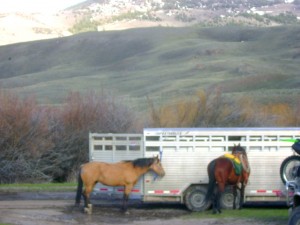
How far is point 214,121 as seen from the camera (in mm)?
35531

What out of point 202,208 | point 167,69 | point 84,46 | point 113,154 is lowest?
point 202,208

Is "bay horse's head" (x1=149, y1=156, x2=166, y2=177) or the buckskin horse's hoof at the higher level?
"bay horse's head" (x1=149, y1=156, x2=166, y2=177)

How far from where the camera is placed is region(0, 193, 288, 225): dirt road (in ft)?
58.6

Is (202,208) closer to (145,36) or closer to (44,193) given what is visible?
(44,193)

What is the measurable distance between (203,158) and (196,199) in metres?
1.02

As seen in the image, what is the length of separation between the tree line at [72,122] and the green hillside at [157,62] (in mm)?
22019

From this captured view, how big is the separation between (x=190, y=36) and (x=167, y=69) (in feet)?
132

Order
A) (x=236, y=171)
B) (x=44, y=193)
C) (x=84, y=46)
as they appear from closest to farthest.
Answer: (x=236, y=171), (x=44, y=193), (x=84, y=46)

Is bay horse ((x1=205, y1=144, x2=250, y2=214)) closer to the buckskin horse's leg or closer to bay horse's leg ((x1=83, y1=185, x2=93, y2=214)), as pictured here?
the buckskin horse's leg

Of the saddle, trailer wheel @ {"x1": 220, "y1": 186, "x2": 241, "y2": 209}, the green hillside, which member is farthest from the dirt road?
the green hillside

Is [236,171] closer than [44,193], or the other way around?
[236,171]

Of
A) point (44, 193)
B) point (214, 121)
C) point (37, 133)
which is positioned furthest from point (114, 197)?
point (214, 121)

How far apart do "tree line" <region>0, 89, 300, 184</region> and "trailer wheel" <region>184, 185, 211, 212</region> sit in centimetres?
1271

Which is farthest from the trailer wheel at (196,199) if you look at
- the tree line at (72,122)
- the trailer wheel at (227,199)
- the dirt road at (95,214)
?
the tree line at (72,122)
